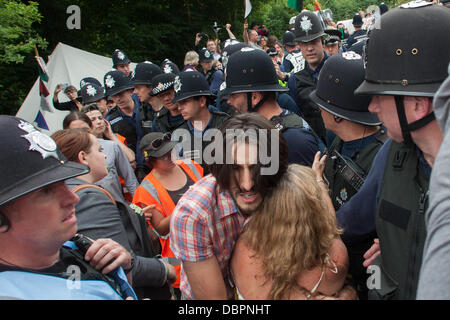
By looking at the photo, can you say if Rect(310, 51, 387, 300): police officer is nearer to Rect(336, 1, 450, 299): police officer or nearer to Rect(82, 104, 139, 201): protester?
Rect(336, 1, 450, 299): police officer

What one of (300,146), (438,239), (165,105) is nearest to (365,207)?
(300,146)

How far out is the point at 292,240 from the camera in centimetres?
162

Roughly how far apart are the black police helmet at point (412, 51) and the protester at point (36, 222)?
4.56 feet

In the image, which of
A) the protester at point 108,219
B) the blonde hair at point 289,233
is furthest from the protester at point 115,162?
the blonde hair at point 289,233

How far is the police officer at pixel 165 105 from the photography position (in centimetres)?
488

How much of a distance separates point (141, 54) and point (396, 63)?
1264 centimetres

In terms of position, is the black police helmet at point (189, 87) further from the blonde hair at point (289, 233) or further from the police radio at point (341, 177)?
the blonde hair at point (289, 233)

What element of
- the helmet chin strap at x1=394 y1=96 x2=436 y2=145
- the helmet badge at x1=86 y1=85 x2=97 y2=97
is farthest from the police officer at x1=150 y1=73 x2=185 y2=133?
the helmet chin strap at x1=394 y1=96 x2=436 y2=145

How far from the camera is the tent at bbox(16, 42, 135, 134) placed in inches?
326

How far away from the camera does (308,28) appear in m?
5.14

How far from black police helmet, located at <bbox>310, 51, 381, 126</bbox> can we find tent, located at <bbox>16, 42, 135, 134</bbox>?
21.9ft

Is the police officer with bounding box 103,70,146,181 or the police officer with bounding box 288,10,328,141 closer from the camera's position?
the police officer with bounding box 288,10,328,141
